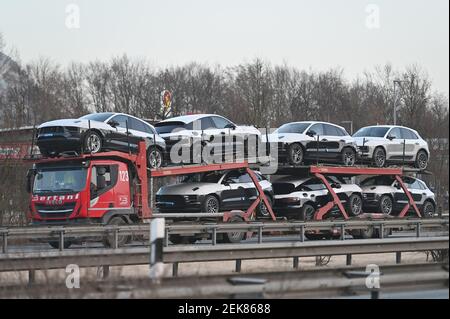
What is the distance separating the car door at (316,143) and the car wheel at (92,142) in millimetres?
6467

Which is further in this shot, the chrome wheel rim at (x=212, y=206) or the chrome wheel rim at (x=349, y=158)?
the chrome wheel rim at (x=349, y=158)

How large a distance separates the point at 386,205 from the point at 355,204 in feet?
4.89

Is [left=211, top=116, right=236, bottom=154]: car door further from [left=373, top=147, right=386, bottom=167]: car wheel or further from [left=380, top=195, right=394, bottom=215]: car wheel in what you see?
[left=380, top=195, right=394, bottom=215]: car wheel

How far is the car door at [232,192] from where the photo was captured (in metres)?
22.0

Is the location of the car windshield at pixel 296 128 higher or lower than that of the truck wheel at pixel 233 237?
higher

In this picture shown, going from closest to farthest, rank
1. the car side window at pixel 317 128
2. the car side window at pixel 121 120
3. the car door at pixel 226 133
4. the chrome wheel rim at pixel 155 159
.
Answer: the car side window at pixel 121 120 → the chrome wheel rim at pixel 155 159 → the car door at pixel 226 133 → the car side window at pixel 317 128

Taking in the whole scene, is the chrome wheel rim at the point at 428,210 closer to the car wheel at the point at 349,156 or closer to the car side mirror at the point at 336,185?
the car wheel at the point at 349,156

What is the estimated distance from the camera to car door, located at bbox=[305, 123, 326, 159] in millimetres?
23734

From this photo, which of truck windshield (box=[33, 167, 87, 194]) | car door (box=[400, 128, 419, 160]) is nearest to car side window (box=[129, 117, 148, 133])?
truck windshield (box=[33, 167, 87, 194])

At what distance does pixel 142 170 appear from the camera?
20531 mm

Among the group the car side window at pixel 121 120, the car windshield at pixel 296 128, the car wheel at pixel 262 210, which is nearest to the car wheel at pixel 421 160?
the car windshield at pixel 296 128

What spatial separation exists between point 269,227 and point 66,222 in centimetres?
489

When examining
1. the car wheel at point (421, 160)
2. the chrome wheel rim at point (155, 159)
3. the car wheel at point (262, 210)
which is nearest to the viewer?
the chrome wheel rim at point (155, 159)
